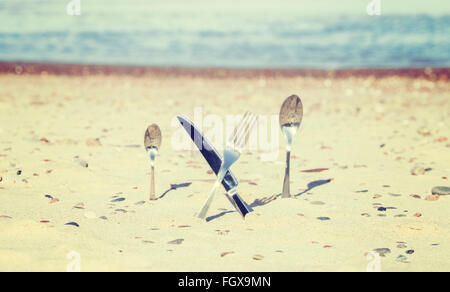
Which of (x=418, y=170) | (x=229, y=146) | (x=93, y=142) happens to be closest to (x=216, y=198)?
(x=229, y=146)

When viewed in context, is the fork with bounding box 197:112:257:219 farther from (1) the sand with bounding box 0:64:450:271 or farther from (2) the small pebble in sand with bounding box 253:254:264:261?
(2) the small pebble in sand with bounding box 253:254:264:261

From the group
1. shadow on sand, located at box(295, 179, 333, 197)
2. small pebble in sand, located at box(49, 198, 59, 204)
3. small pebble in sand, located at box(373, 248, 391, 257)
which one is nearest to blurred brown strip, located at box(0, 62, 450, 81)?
shadow on sand, located at box(295, 179, 333, 197)

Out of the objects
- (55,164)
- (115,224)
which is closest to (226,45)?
(55,164)

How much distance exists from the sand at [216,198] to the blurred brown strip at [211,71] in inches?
224

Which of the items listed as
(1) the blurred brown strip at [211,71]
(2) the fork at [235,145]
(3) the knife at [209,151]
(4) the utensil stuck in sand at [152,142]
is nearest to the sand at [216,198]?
(4) the utensil stuck in sand at [152,142]

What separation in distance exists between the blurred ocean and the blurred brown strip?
6.68 feet

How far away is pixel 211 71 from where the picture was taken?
652 inches

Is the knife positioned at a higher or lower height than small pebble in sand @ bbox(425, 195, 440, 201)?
higher

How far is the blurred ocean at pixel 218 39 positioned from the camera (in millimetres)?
20188

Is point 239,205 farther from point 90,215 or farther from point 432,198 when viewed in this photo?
point 432,198

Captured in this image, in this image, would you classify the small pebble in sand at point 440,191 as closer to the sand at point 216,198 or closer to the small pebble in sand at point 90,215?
the sand at point 216,198

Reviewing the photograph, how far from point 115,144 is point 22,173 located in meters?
1.83

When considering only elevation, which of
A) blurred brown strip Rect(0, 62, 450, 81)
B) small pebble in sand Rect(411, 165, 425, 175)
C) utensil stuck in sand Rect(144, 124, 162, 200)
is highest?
blurred brown strip Rect(0, 62, 450, 81)

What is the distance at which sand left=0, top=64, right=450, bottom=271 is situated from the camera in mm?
3520
